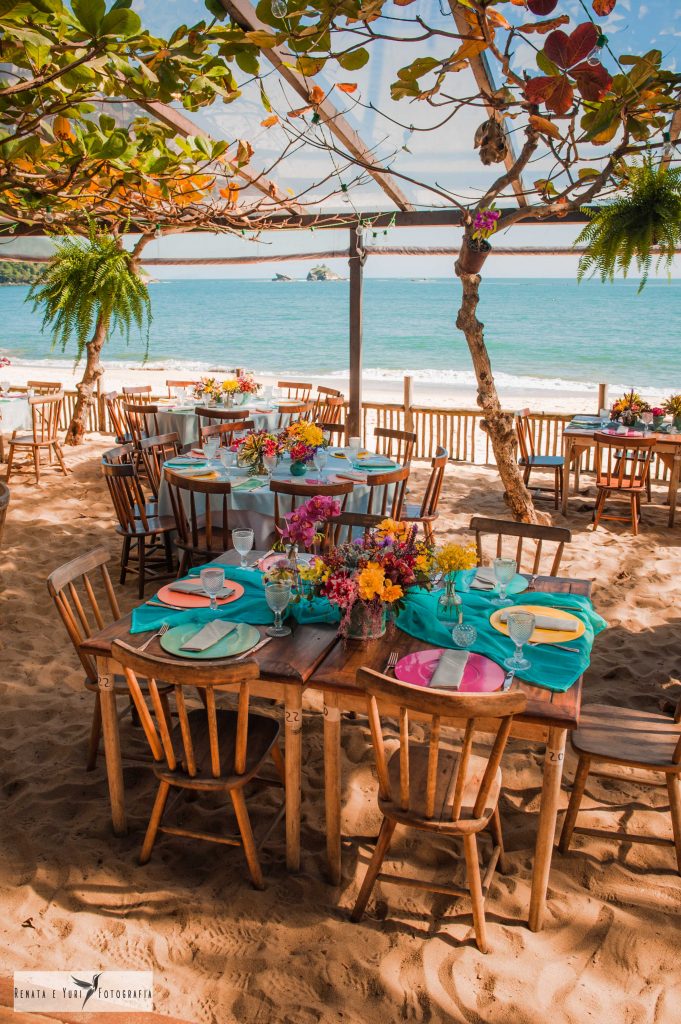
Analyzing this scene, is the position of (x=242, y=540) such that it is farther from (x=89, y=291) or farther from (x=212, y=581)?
(x=89, y=291)

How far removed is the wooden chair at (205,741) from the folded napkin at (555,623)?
3.04 ft

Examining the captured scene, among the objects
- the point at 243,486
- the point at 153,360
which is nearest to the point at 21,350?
the point at 153,360

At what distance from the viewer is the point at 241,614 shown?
253 cm

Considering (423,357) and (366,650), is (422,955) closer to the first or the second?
(366,650)

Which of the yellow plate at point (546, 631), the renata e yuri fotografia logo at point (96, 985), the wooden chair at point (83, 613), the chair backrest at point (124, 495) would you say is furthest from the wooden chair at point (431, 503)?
the renata e yuri fotografia logo at point (96, 985)

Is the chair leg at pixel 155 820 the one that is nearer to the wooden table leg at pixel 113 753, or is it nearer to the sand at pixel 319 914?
the sand at pixel 319 914

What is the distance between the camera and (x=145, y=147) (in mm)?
2924

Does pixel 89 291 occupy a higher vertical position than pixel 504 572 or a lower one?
higher

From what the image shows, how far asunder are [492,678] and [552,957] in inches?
30.7

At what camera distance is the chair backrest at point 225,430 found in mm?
6039

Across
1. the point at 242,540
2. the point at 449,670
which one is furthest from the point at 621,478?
the point at 449,670

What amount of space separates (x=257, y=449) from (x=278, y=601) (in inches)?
98.1

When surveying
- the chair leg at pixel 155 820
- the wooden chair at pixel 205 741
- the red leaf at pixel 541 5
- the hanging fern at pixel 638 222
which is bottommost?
the chair leg at pixel 155 820

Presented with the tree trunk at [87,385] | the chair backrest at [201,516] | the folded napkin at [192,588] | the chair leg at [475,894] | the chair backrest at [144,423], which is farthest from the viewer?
the tree trunk at [87,385]
